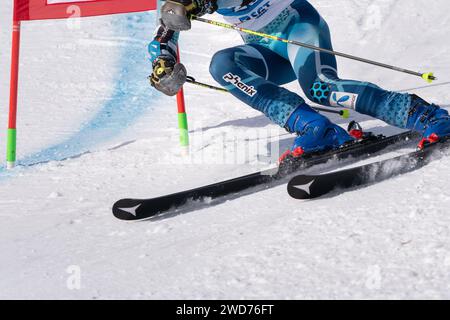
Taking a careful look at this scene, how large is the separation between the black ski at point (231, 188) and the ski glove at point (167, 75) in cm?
72

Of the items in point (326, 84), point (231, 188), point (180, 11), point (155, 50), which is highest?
point (180, 11)

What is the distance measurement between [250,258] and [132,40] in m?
6.12

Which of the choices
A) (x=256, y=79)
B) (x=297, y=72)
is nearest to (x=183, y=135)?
(x=256, y=79)

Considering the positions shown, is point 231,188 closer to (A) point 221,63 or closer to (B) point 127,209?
(B) point 127,209

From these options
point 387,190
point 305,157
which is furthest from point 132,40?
point 387,190

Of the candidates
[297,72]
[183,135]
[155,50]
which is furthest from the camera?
[183,135]

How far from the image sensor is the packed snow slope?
2.51 metres

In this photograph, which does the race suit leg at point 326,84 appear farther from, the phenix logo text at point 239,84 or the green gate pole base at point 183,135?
the green gate pole base at point 183,135

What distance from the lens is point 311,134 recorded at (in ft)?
12.5

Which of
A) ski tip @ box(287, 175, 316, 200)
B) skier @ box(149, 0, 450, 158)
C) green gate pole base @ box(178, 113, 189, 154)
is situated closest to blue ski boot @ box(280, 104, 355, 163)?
skier @ box(149, 0, 450, 158)

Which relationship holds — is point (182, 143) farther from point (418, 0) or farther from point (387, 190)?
point (418, 0)

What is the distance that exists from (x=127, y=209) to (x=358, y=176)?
4.05ft

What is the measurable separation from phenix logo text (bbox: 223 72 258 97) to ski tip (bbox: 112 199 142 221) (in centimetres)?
108

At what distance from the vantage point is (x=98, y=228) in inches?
137
